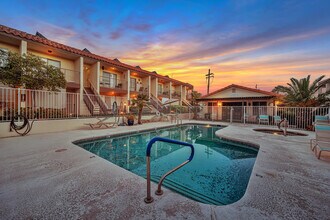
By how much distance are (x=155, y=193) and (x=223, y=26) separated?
1207 centimetres

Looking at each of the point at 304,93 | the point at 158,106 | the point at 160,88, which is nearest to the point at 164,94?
the point at 160,88

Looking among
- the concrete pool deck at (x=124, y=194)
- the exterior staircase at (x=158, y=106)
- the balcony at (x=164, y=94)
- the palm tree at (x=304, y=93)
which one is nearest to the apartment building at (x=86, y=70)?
the exterior staircase at (x=158, y=106)

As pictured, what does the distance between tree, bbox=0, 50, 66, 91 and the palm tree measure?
60.2 ft

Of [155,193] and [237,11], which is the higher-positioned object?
[237,11]

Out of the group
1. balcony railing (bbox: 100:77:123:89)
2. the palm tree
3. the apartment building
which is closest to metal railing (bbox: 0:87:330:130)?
the apartment building

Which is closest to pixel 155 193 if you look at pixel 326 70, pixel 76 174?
pixel 76 174

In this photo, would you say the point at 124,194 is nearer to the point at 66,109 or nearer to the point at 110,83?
the point at 66,109

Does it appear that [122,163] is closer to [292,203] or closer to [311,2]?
[292,203]

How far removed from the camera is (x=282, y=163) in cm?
379

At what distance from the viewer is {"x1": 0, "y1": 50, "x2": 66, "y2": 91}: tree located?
8133 millimetres

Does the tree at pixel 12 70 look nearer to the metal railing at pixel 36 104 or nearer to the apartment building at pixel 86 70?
the metal railing at pixel 36 104

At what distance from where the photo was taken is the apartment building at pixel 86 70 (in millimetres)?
10398

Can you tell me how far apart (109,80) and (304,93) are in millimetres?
19722

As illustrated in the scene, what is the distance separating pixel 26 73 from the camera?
849cm
